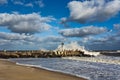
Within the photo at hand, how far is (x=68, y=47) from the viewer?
151500 millimetres

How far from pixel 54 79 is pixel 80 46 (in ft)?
407

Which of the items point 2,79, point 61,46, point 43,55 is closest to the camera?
point 2,79

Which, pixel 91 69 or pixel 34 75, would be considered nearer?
pixel 34 75

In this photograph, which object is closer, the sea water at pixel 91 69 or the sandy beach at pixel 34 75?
the sandy beach at pixel 34 75

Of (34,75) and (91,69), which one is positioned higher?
(91,69)

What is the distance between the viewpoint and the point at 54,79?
2644cm

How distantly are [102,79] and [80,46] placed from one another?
404 ft

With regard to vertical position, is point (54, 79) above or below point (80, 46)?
below

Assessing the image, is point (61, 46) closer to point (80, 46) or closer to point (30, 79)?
point (80, 46)

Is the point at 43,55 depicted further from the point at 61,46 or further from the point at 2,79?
the point at 2,79

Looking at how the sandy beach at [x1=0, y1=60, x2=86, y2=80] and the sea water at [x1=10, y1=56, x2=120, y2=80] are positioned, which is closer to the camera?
the sandy beach at [x1=0, y1=60, x2=86, y2=80]

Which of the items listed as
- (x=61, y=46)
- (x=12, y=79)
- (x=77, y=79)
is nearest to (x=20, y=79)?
(x=12, y=79)

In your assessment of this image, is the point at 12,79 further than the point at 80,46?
No

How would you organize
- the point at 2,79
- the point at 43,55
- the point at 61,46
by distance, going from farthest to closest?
the point at 61,46 → the point at 43,55 → the point at 2,79
